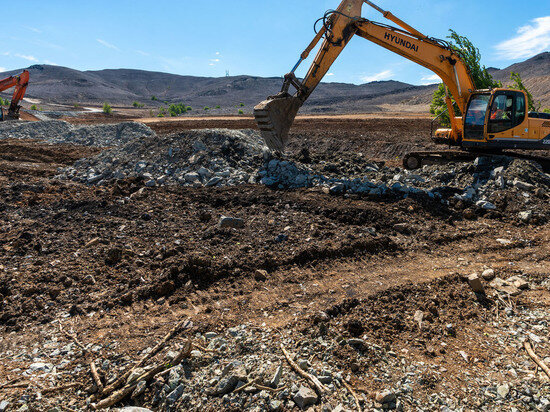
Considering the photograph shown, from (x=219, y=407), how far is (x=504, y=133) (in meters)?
9.41

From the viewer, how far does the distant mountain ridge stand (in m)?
72.6

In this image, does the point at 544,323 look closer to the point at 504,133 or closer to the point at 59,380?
the point at 59,380

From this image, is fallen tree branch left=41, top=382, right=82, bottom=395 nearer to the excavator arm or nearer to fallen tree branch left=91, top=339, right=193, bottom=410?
fallen tree branch left=91, top=339, right=193, bottom=410

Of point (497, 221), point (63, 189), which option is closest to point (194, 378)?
point (497, 221)

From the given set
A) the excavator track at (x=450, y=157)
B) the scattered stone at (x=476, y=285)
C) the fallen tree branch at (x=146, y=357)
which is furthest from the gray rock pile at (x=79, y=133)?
the scattered stone at (x=476, y=285)

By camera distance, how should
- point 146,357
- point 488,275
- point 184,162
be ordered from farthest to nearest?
1. point 184,162
2. point 488,275
3. point 146,357

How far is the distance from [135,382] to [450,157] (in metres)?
10.4

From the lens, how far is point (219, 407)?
10.8 ft

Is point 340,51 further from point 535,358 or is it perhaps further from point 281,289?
point 535,358

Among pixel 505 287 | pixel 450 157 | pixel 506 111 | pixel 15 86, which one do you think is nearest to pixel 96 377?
pixel 505 287

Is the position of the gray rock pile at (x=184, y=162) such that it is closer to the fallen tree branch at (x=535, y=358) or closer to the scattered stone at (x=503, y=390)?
the fallen tree branch at (x=535, y=358)

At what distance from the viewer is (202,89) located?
120 meters

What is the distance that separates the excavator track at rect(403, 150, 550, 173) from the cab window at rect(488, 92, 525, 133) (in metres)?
0.98

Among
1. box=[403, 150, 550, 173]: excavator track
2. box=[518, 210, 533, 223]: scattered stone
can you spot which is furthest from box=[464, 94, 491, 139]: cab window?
box=[518, 210, 533, 223]: scattered stone
